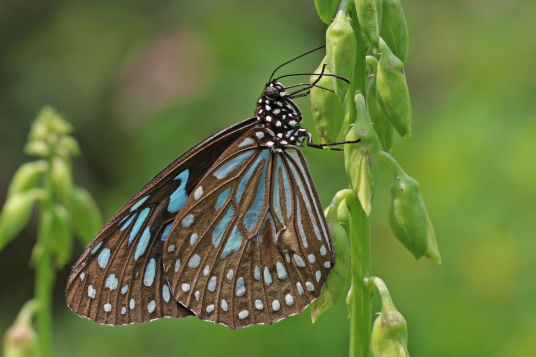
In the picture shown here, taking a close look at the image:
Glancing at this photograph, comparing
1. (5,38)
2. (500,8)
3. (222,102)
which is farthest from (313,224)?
(5,38)

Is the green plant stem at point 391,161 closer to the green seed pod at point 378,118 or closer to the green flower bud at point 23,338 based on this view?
the green seed pod at point 378,118

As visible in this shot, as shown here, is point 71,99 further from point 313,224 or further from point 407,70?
point 313,224

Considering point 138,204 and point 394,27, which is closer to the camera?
point 394,27

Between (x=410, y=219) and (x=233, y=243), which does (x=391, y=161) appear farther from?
(x=233, y=243)

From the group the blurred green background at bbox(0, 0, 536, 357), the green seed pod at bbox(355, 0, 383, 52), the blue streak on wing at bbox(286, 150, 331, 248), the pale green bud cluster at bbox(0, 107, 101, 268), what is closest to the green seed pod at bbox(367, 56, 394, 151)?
the green seed pod at bbox(355, 0, 383, 52)

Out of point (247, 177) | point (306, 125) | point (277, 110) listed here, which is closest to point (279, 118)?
point (277, 110)
